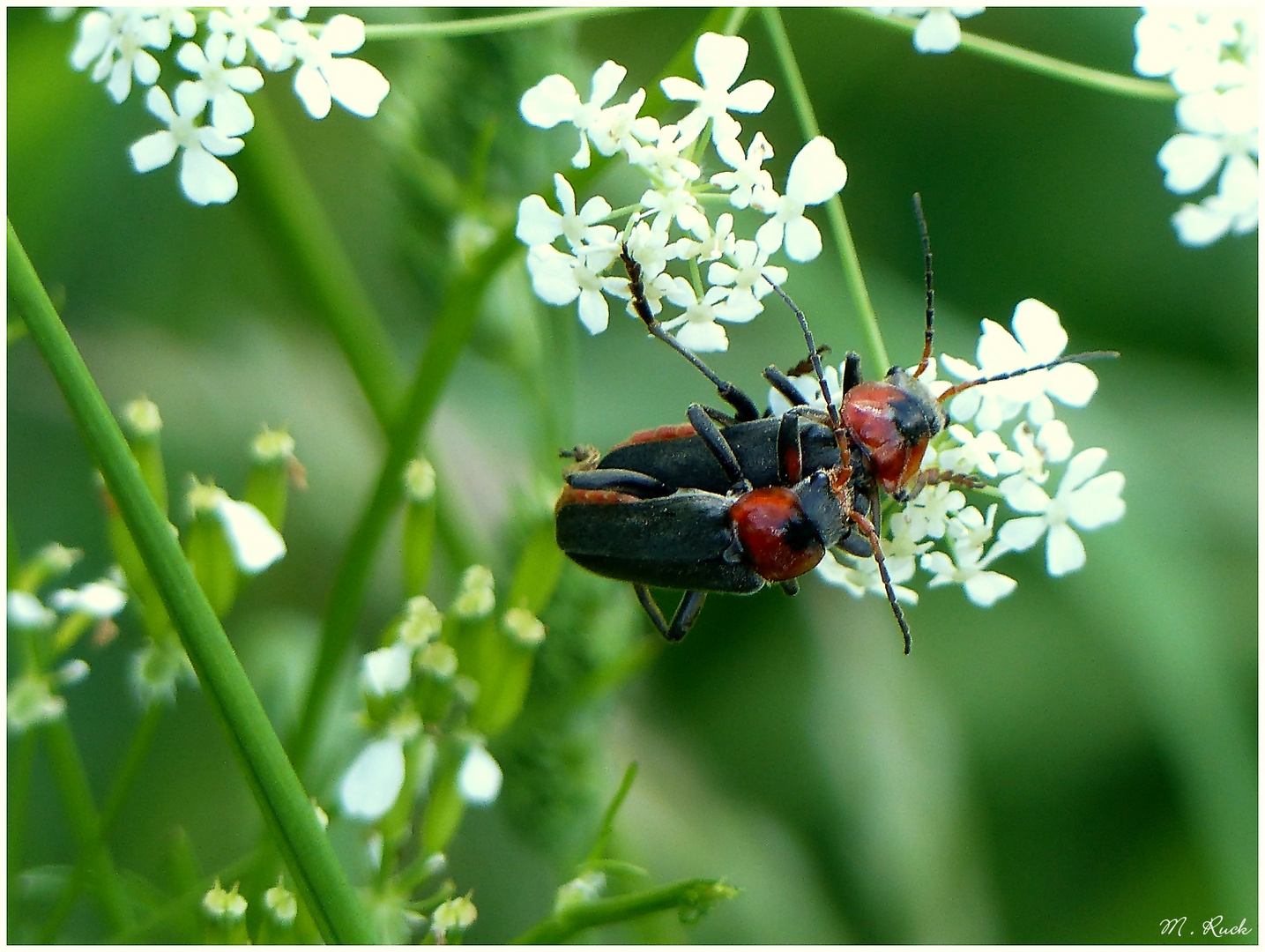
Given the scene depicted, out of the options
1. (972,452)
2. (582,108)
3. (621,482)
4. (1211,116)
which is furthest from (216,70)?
(1211,116)

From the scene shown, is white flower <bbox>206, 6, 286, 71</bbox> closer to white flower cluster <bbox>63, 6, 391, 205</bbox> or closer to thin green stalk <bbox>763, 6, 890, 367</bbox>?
white flower cluster <bbox>63, 6, 391, 205</bbox>

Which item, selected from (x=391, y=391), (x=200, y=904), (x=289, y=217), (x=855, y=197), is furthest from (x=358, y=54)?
(x=200, y=904)

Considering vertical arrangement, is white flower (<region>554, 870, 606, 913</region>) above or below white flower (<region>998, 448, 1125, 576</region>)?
below

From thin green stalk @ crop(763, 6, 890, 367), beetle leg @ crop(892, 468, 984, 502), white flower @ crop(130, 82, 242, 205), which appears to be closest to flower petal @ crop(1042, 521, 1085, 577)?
beetle leg @ crop(892, 468, 984, 502)

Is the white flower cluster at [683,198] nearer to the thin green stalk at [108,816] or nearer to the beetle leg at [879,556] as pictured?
the beetle leg at [879,556]

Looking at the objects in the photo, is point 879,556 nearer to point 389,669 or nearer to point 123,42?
point 389,669

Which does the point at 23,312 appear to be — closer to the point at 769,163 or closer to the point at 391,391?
the point at 391,391
